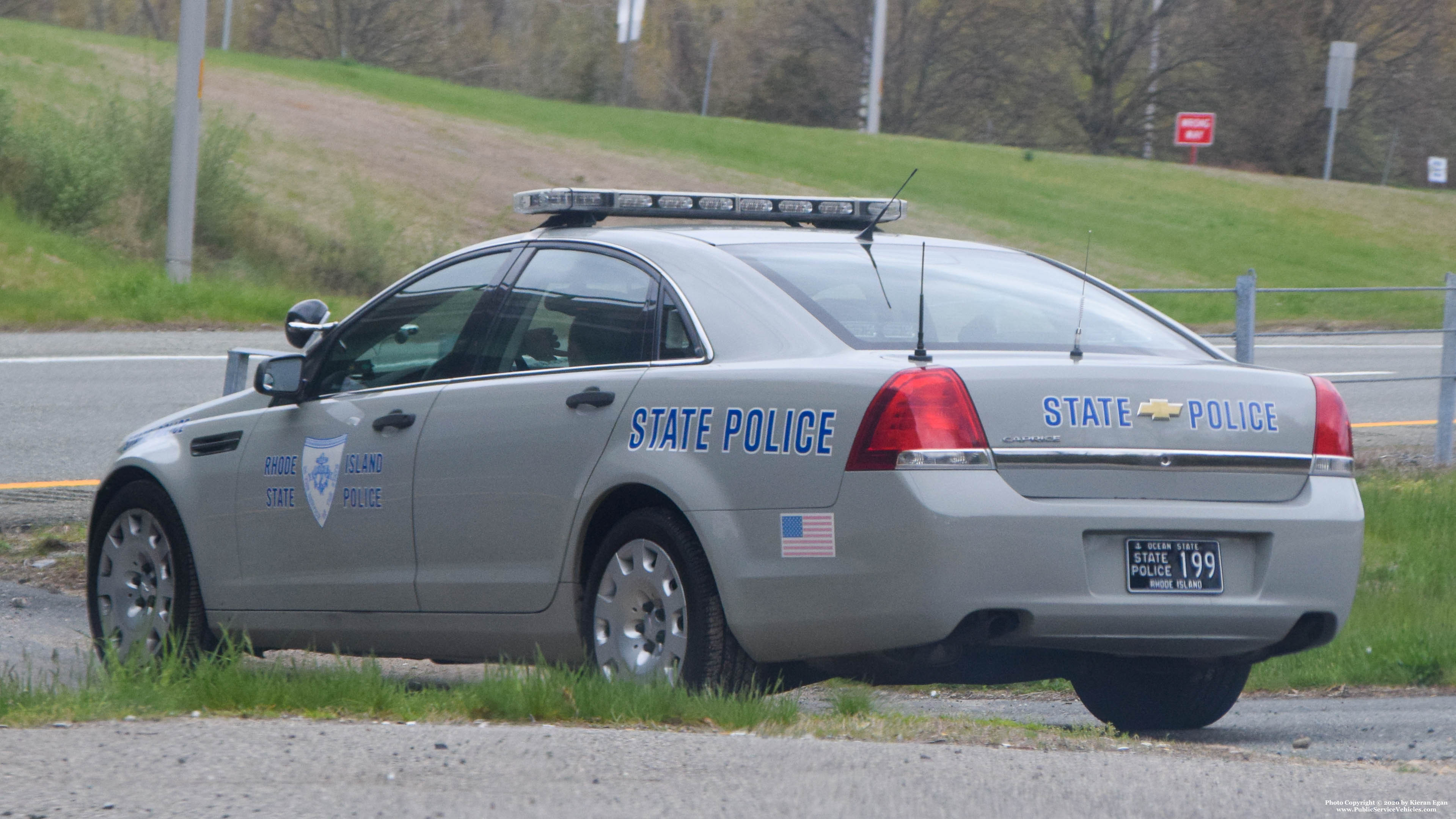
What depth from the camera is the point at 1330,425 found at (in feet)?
16.1

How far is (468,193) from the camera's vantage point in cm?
3234

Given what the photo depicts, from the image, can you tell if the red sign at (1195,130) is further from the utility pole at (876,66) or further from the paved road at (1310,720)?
the paved road at (1310,720)

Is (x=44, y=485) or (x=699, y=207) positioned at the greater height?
(x=699, y=207)

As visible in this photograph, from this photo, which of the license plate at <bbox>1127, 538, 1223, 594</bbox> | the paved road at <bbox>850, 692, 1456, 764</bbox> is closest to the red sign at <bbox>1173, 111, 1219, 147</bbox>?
the paved road at <bbox>850, 692, 1456, 764</bbox>

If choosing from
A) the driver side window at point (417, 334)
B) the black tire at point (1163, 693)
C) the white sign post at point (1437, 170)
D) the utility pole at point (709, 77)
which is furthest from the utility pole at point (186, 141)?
the utility pole at point (709, 77)

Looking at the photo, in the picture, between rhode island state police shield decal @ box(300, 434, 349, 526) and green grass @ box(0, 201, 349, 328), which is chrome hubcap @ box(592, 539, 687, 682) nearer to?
rhode island state police shield decal @ box(300, 434, 349, 526)

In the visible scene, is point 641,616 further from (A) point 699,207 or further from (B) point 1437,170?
(B) point 1437,170

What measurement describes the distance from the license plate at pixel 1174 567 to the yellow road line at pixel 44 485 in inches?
292

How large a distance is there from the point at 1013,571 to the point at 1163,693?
1455 mm

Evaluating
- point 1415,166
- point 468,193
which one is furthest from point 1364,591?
point 1415,166

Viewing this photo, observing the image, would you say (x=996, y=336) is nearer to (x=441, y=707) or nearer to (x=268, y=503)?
(x=441, y=707)

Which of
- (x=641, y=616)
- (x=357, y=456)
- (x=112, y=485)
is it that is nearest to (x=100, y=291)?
(x=112, y=485)

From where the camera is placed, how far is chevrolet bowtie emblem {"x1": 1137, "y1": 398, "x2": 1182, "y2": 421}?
4.57 metres

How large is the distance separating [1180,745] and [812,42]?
60.5 metres
